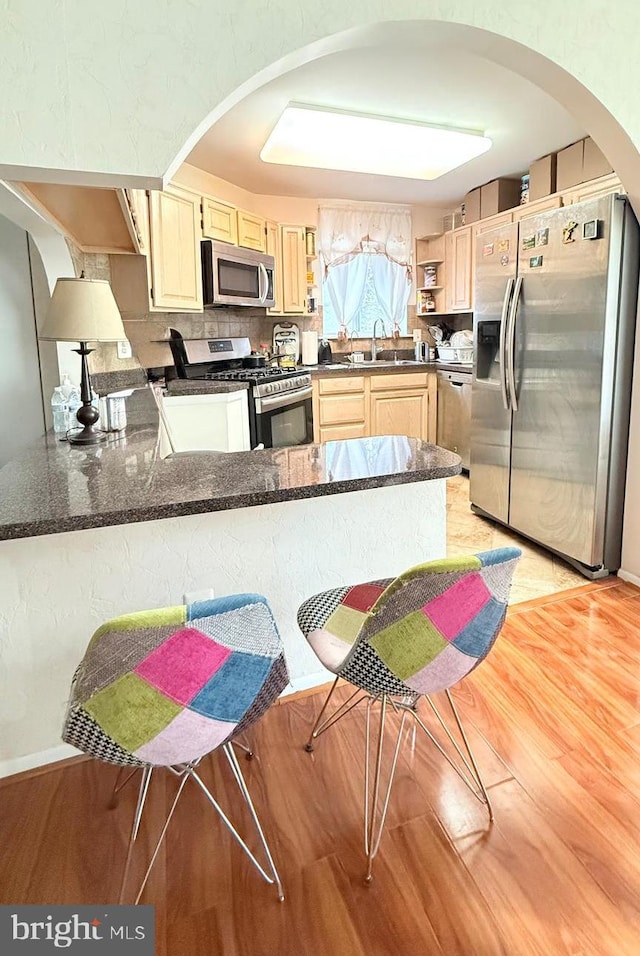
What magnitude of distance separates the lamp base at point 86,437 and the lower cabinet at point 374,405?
2825 mm

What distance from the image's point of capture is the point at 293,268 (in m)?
4.94

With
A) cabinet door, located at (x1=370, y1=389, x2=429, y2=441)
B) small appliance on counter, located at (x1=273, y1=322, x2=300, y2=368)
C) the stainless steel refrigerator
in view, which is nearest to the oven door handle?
small appliance on counter, located at (x1=273, y1=322, x2=300, y2=368)

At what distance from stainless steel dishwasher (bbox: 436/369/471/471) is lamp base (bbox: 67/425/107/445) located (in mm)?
3246

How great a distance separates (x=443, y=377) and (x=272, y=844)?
4291mm

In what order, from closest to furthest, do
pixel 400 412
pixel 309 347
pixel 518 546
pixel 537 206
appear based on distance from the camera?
pixel 518 546 → pixel 537 206 → pixel 400 412 → pixel 309 347

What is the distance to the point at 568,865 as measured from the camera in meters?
1.28

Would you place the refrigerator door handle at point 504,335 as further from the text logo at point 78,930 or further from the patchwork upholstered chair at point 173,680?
the text logo at point 78,930

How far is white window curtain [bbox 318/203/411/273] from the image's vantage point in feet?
17.3

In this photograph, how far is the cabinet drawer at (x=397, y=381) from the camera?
16.3 feet

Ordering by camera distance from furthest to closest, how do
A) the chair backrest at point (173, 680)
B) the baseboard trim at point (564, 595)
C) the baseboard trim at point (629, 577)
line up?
the baseboard trim at point (629, 577) → the baseboard trim at point (564, 595) → the chair backrest at point (173, 680)

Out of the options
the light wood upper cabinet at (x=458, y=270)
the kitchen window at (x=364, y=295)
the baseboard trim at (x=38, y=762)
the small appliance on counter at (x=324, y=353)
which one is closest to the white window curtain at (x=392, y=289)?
the kitchen window at (x=364, y=295)

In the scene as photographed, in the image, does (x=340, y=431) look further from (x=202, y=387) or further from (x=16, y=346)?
(x=16, y=346)

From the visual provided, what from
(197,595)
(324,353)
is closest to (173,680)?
(197,595)

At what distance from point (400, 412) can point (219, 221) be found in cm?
218
